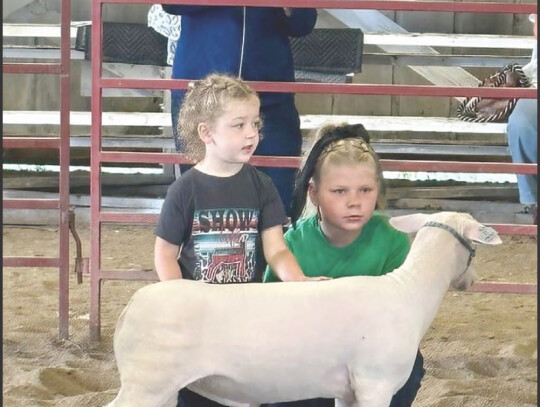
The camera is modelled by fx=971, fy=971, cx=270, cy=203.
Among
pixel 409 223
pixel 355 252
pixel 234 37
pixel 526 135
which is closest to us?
pixel 409 223

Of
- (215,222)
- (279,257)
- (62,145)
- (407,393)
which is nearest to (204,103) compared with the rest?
(215,222)

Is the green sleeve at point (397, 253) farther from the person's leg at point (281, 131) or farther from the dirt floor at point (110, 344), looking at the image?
the person's leg at point (281, 131)

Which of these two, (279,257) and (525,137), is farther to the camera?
(525,137)

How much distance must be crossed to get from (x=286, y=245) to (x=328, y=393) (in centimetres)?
37

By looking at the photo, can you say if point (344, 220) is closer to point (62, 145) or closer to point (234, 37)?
point (234, 37)

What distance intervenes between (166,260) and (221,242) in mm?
119

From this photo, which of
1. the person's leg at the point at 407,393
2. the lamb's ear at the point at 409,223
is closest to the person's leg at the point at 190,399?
the person's leg at the point at 407,393

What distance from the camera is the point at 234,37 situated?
9.11ft

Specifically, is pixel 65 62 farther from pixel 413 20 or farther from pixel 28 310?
pixel 413 20

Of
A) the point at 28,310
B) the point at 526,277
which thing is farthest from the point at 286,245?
the point at 526,277

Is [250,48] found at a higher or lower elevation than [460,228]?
higher

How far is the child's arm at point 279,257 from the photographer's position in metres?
1.96

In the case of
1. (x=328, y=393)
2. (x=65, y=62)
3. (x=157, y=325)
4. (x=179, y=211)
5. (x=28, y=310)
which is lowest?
(x=28, y=310)

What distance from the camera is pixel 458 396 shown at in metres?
2.64
